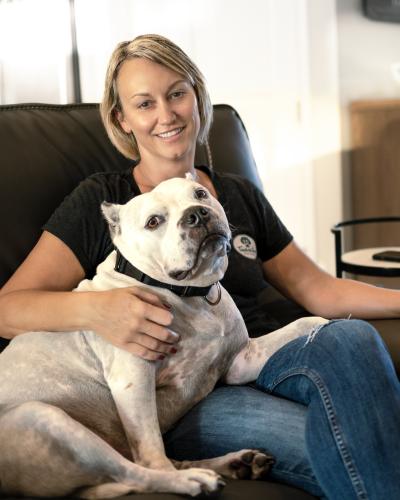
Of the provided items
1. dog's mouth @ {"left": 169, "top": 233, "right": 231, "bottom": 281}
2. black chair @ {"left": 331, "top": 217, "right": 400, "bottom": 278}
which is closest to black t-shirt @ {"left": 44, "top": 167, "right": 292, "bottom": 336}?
dog's mouth @ {"left": 169, "top": 233, "right": 231, "bottom": 281}

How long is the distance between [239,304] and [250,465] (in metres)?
0.51

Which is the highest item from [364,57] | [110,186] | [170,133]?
[364,57]

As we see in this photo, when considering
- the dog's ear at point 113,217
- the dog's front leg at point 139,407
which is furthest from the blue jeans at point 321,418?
the dog's ear at point 113,217

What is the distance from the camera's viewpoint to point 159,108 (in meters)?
1.69

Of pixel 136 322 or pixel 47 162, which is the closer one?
pixel 136 322

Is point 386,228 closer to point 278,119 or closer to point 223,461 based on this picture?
point 278,119

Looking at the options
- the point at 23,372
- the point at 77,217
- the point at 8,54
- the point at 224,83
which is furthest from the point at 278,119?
the point at 23,372

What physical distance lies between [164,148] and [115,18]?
175cm

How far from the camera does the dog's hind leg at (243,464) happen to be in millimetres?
1296

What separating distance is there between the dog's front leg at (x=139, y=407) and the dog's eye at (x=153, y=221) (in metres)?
0.23

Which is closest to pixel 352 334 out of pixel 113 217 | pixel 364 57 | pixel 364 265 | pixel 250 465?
pixel 250 465

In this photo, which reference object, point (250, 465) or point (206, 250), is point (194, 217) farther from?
point (250, 465)

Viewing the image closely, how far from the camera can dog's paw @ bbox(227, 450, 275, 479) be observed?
129 centimetres

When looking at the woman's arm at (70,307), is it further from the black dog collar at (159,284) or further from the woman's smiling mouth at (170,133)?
the woman's smiling mouth at (170,133)
